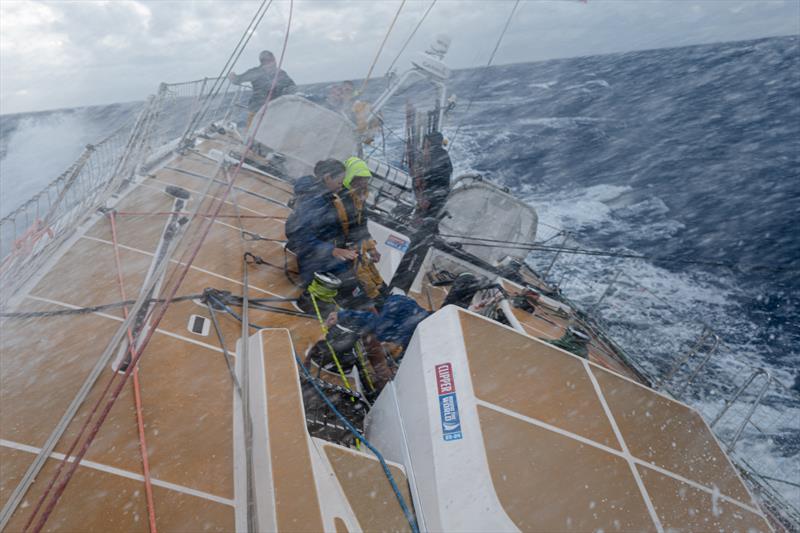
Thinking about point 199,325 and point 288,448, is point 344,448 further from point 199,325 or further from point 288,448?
point 199,325

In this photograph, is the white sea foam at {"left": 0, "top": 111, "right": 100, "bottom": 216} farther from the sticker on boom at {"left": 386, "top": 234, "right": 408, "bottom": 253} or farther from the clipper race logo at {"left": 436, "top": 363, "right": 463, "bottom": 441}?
the clipper race logo at {"left": 436, "top": 363, "right": 463, "bottom": 441}

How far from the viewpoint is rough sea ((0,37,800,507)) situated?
23.8 feet

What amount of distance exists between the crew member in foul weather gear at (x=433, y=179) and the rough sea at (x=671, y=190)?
97.8 inches

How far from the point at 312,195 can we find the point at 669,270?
29.4 feet

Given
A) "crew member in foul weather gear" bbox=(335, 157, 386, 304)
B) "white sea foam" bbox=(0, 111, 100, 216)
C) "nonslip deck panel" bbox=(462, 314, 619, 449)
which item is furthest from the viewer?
"white sea foam" bbox=(0, 111, 100, 216)

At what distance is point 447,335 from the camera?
8.36 ft

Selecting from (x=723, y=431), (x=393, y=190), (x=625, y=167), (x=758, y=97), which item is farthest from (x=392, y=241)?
(x=758, y=97)

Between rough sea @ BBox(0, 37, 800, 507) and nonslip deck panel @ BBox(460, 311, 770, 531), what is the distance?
1.67 m

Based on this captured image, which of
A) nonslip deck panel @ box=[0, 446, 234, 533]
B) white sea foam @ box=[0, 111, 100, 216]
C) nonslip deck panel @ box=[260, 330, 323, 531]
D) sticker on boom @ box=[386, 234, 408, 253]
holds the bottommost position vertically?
white sea foam @ box=[0, 111, 100, 216]

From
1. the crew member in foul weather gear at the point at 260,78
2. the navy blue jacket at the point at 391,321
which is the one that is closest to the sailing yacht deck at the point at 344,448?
the navy blue jacket at the point at 391,321

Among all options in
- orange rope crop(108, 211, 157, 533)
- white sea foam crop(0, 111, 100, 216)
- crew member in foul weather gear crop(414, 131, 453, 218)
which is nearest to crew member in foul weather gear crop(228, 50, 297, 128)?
crew member in foul weather gear crop(414, 131, 453, 218)

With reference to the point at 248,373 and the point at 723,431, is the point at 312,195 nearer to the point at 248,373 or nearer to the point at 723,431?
the point at 248,373

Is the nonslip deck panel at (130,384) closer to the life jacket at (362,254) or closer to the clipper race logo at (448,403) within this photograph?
the life jacket at (362,254)

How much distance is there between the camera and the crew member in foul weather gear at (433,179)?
6.40 m
